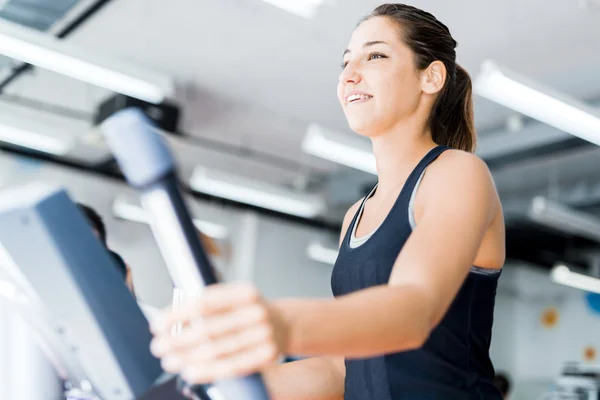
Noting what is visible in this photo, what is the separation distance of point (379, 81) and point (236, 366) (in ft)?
1.78

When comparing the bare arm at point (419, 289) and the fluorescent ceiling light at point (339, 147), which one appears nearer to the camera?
the bare arm at point (419, 289)

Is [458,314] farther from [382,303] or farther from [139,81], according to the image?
[139,81]

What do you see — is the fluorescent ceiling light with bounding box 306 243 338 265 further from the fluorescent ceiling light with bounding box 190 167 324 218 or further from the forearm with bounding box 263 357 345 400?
the forearm with bounding box 263 357 345 400

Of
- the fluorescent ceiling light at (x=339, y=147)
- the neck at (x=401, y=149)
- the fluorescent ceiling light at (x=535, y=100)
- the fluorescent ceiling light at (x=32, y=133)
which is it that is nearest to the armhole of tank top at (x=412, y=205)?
the neck at (x=401, y=149)

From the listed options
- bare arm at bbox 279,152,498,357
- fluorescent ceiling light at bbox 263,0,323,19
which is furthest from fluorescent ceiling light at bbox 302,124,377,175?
bare arm at bbox 279,152,498,357

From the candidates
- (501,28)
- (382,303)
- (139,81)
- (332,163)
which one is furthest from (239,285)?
(332,163)

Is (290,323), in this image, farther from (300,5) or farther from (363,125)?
(300,5)

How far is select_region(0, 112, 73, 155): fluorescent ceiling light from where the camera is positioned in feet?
17.1

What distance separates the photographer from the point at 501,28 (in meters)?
4.56

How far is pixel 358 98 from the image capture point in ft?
3.08

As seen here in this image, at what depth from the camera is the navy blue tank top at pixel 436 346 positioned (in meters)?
0.81

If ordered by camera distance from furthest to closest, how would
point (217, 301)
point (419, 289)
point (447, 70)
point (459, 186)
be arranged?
point (447, 70) < point (459, 186) < point (419, 289) < point (217, 301)

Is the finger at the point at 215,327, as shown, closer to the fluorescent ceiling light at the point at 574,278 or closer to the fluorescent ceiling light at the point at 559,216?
the fluorescent ceiling light at the point at 559,216

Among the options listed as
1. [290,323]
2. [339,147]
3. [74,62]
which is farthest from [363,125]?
[339,147]
